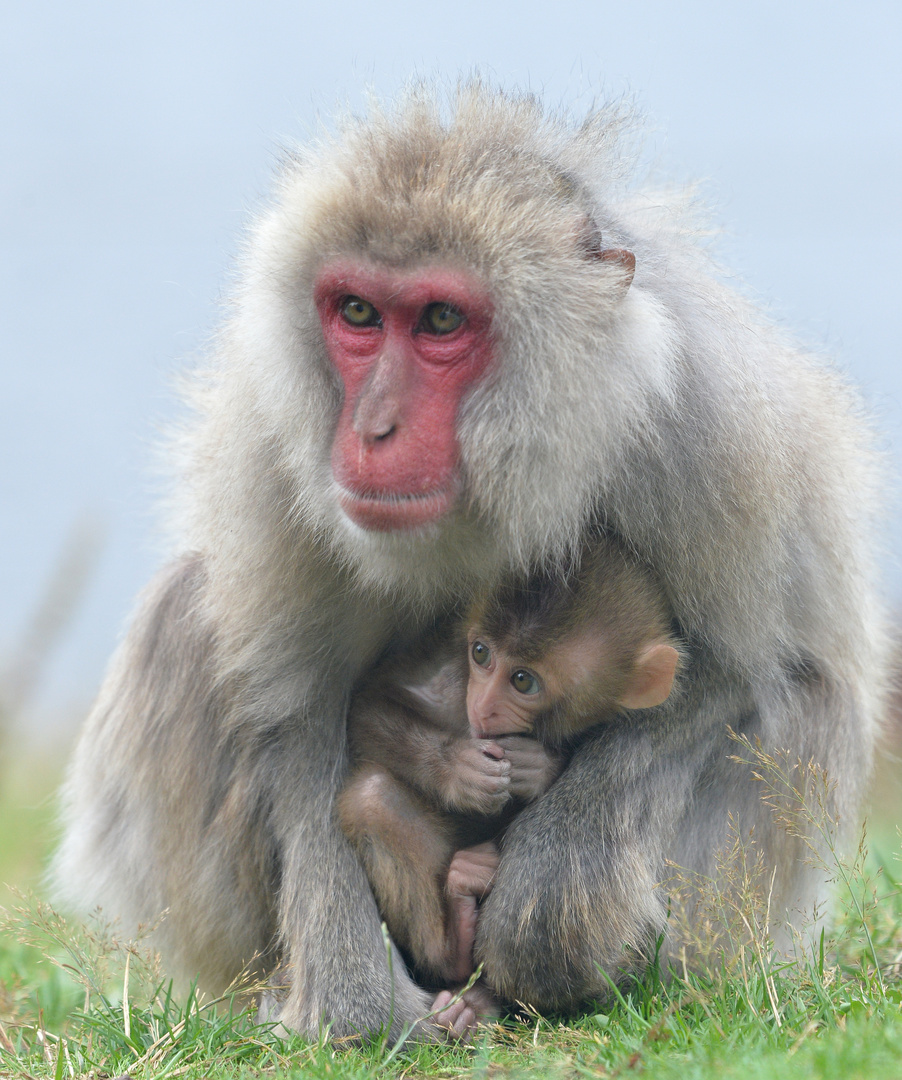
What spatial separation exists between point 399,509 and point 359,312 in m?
0.60

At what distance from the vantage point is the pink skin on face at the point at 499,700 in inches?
153

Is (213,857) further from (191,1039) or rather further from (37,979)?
(37,979)

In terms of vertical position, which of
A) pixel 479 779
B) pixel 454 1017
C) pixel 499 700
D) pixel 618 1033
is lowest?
pixel 454 1017

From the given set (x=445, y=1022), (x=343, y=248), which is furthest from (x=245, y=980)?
(x=343, y=248)

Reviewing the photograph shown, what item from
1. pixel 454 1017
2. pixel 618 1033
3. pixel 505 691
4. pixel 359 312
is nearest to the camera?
pixel 618 1033

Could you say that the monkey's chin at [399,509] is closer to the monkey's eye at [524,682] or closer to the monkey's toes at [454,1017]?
the monkey's eye at [524,682]

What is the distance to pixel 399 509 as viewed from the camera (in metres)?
3.46

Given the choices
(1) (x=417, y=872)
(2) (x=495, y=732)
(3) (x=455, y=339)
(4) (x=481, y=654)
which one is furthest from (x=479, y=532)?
(1) (x=417, y=872)

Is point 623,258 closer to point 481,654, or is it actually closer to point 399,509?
point 399,509

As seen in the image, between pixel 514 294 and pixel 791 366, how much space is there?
1.31 metres

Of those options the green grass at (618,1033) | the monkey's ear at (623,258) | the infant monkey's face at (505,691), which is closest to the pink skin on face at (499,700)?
the infant monkey's face at (505,691)

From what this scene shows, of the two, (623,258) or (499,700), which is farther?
(499,700)

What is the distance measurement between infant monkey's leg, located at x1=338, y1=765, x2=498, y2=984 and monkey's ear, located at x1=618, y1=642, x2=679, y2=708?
2.25 ft

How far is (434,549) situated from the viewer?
370 cm
